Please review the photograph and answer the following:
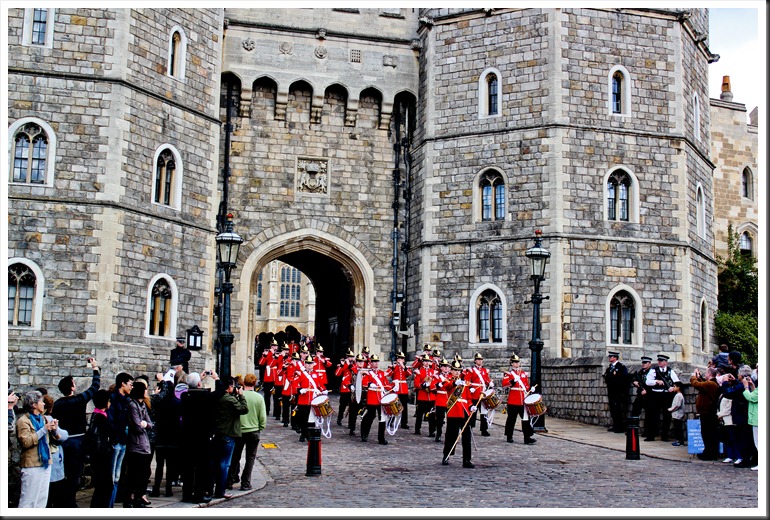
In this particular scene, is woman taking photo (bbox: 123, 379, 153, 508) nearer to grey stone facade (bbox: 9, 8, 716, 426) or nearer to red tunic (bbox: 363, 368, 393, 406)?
red tunic (bbox: 363, 368, 393, 406)

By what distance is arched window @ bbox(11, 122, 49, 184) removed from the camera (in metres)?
23.4

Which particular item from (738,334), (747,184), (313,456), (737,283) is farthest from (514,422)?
(747,184)

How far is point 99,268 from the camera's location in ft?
76.1

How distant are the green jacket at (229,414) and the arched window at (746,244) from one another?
27228mm

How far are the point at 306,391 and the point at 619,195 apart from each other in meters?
12.4

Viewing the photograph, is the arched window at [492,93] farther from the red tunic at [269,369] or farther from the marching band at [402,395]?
the red tunic at [269,369]

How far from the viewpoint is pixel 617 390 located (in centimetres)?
2114

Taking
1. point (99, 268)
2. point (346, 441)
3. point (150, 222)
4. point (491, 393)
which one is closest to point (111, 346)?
point (99, 268)

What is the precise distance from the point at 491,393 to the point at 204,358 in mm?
8971

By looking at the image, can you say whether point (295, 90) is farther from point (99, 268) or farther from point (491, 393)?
point (491, 393)

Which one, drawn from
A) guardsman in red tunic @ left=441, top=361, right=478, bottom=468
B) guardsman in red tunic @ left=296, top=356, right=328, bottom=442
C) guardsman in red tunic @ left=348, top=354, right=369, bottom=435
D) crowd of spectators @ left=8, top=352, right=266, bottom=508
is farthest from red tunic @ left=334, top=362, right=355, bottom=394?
crowd of spectators @ left=8, top=352, right=266, bottom=508

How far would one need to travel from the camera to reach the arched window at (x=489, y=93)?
92.1 feet

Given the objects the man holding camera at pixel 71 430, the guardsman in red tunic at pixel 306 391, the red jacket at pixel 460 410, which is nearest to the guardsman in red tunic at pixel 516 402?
the red jacket at pixel 460 410

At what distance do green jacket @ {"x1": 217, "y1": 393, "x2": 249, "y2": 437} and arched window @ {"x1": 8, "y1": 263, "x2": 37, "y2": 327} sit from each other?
37.6 ft
